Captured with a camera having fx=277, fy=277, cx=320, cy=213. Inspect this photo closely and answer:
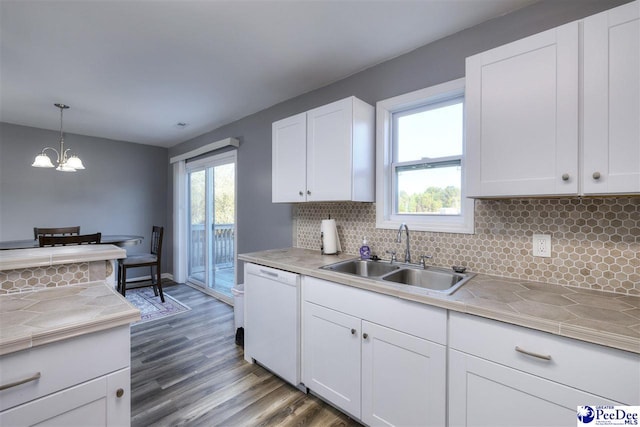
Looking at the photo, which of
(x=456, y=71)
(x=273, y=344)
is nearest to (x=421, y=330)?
(x=273, y=344)

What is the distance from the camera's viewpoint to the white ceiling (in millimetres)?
1647

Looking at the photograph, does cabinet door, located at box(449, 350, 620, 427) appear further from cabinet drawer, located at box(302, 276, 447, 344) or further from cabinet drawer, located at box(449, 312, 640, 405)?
cabinet drawer, located at box(302, 276, 447, 344)

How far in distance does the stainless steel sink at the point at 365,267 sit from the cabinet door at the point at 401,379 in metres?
0.53

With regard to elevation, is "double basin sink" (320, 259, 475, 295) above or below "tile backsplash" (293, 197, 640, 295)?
below

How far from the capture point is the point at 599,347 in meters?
0.94

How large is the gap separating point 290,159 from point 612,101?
1.95 metres

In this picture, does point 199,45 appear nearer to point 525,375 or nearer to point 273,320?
point 273,320

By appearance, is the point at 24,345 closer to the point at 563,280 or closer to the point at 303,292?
the point at 303,292

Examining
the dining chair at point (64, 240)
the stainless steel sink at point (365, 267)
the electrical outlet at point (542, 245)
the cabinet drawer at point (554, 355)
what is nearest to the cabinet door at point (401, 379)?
the cabinet drawer at point (554, 355)

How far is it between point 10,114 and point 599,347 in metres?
5.59

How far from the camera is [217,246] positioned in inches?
167

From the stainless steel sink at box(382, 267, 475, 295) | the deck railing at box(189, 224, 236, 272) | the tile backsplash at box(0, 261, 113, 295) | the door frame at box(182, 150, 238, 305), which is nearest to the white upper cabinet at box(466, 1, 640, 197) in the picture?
the stainless steel sink at box(382, 267, 475, 295)

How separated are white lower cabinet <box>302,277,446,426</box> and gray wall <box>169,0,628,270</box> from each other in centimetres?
130

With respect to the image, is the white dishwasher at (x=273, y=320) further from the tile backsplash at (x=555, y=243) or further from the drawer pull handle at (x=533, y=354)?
the drawer pull handle at (x=533, y=354)
